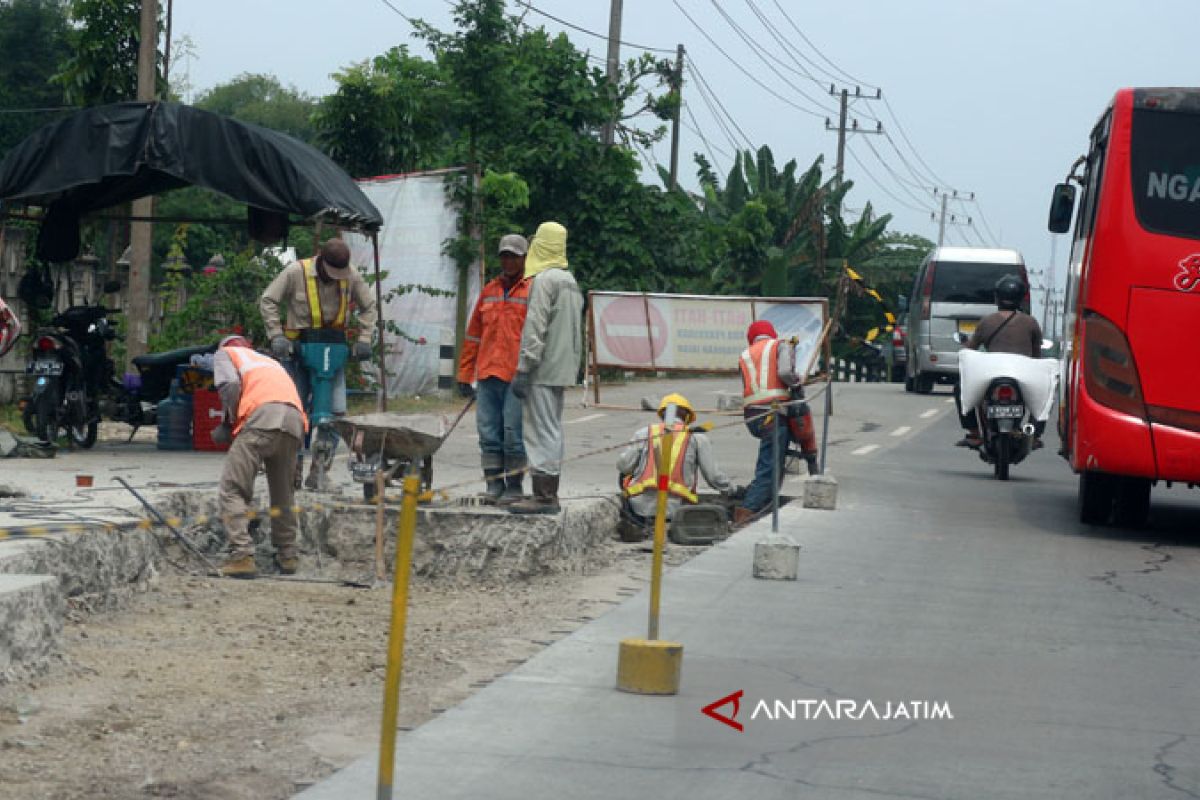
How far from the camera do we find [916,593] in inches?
400

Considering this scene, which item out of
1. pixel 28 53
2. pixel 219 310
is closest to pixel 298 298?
pixel 219 310

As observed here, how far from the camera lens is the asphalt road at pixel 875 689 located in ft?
19.1

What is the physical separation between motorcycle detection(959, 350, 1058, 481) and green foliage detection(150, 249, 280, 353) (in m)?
8.75

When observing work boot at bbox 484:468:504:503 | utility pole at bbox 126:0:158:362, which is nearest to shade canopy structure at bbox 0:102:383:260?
work boot at bbox 484:468:504:503

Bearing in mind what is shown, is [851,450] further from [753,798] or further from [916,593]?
[753,798]

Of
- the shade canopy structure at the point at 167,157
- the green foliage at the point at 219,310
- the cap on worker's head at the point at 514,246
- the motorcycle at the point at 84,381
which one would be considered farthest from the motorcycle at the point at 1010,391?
the green foliage at the point at 219,310

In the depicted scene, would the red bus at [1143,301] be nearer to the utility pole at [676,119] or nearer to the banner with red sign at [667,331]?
the banner with red sign at [667,331]

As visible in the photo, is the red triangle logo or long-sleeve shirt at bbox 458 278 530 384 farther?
long-sleeve shirt at bbox 458 278 530 384

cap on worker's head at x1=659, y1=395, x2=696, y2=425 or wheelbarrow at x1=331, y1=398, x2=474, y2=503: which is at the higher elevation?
cap on worker's head at x1=659, y1=395, x2=696, y2=425

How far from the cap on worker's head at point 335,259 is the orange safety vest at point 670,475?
8.49ft

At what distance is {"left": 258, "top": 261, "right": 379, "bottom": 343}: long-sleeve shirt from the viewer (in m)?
13.0

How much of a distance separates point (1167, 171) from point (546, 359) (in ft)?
16.0

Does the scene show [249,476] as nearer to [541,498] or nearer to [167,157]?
[541,498]

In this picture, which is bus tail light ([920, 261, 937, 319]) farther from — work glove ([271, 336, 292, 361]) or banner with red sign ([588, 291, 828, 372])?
work glove ([271, 336, 292, 361])
